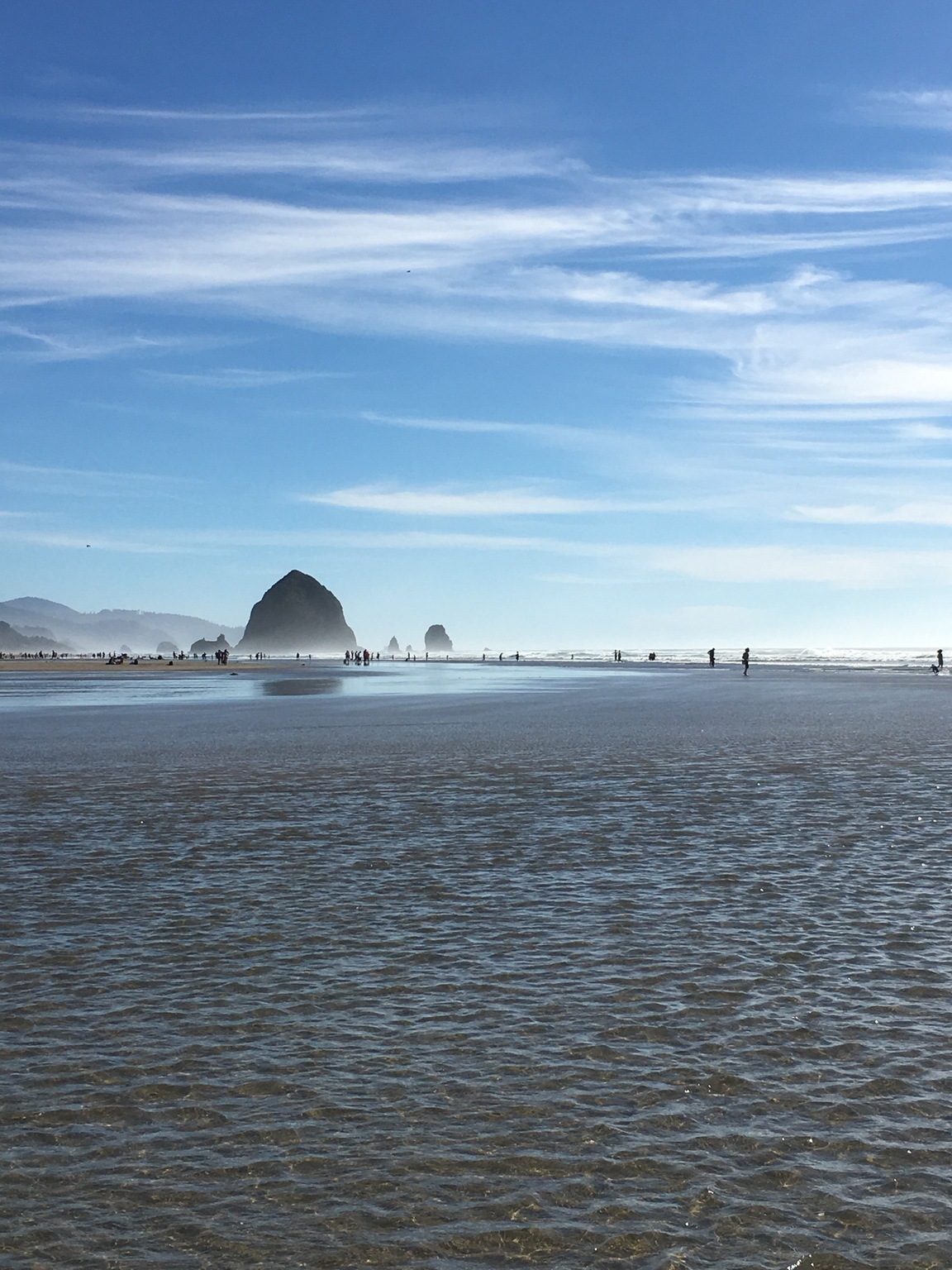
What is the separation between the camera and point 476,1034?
363 inches

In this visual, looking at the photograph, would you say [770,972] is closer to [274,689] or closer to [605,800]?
[605,800]

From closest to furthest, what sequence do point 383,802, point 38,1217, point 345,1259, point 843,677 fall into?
point 345,1259 < point 38,1217 < point 383,802 < point 843,677

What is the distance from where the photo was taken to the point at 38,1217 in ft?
20.6

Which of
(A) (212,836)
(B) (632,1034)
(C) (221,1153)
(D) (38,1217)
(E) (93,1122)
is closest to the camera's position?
(D) (38,1217)

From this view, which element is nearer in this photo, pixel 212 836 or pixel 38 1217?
pixel 38 1217

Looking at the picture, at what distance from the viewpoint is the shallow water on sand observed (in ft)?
20.7

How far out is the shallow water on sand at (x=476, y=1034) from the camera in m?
6.30

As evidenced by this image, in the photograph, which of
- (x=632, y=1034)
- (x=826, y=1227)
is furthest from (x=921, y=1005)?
(x=826, y=1227)

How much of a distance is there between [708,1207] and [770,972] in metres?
4.77

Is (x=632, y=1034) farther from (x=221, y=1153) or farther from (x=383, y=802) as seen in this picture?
(x=383, y=802)

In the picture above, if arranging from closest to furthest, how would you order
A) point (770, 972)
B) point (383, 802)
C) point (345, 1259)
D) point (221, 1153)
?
point (345, 1259) < point (221, 1153) < point (770, 972) < point (383, 802)

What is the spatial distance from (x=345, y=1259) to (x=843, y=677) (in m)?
99.5

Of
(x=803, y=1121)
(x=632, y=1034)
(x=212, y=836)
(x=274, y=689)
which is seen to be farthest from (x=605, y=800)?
(x=274, y=689)

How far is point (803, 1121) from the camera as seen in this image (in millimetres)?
7562
